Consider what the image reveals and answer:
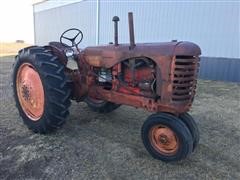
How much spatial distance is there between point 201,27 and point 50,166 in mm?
7738

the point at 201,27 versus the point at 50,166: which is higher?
the point at 201,27

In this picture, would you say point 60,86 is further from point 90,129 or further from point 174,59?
point 174,59

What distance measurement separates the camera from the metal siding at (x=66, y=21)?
15.5 metres

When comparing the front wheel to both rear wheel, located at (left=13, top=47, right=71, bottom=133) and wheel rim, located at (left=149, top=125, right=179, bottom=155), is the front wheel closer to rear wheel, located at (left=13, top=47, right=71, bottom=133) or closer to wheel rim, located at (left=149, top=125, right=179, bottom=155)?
wheel rim, located at (left=149, top=125, right=179, bottom=155)

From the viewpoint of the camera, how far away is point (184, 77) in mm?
3348

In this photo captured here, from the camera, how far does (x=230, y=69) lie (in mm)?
9289

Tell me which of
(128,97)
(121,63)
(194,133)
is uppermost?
(121,63)

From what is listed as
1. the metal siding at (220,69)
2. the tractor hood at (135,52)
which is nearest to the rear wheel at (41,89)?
the tractor hood at (135,52)

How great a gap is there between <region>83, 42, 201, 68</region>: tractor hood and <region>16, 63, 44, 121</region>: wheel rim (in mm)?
770

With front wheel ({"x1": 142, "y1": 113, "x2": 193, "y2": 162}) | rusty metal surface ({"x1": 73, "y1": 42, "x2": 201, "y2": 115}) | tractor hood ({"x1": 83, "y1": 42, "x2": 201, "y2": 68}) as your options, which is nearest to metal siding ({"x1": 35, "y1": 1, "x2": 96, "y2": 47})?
tractor hood ({"x1": 83, "y1": 42, "x2": 201, "y2": 68})

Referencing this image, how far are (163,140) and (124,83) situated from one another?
93cm

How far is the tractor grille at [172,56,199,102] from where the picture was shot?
329 cm

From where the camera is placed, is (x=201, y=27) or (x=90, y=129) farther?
(x=201, y=27)

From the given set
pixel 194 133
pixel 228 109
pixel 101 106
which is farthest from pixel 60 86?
pixel 228 109
